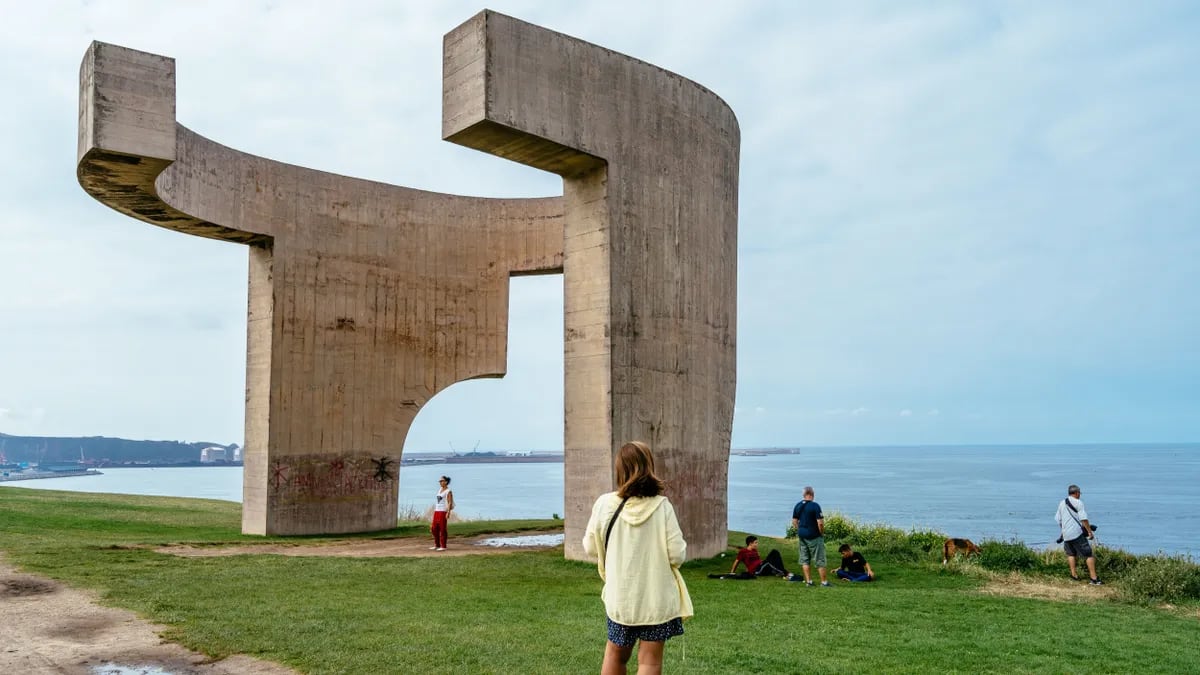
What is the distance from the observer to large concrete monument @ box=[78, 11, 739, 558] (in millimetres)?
13016

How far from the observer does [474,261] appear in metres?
20.8

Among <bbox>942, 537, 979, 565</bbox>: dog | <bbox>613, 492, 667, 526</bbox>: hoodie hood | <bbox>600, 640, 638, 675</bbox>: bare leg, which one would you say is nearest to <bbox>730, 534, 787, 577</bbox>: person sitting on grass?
<bbox>942, 537, 979, 565</bbox>: dog

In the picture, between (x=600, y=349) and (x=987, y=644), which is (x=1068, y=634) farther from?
(x=600, y=349)

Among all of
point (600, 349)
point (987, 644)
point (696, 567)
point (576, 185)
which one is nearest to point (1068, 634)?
point (987, 644)

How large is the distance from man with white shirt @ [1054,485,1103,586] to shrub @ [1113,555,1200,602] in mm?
1095

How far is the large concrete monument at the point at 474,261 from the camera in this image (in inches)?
512

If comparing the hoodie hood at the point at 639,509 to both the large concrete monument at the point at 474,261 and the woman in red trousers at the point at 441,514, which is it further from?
the woman in red trousers at the point at 441,514

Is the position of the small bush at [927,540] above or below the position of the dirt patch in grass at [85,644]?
below

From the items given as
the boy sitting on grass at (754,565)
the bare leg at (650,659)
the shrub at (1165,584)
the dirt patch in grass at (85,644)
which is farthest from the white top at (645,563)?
the shrub at (1165,584)

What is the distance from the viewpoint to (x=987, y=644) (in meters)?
8.26

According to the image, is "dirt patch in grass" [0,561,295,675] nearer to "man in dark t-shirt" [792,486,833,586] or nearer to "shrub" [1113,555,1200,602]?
"man in dark t-shirt" [792,486,833,586]

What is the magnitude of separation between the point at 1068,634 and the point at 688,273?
7.36m

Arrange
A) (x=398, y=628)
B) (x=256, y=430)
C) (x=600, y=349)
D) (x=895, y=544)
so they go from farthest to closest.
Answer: (x=256, y=430) → (x=895, y=544) → (x=600, y=349) → (x=398, y=628)

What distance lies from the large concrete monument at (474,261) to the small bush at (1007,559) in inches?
156
